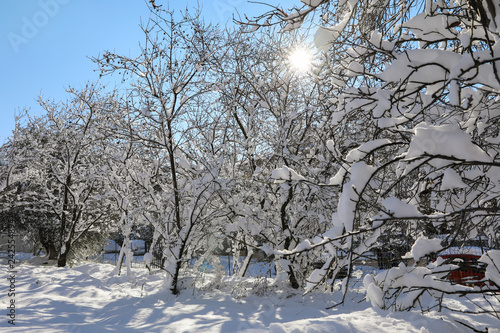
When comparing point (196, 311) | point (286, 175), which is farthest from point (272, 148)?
point (286, 175)

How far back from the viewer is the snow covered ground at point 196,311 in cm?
295

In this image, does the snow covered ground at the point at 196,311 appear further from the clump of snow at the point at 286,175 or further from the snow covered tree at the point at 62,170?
the snow covered tree at the point at 62,170

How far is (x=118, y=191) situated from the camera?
356 inches

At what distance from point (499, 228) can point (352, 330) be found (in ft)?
5.86

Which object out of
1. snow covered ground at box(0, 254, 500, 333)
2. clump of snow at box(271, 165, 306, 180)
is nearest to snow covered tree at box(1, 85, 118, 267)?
snow covered ground at box(0, 254, 500, 333)

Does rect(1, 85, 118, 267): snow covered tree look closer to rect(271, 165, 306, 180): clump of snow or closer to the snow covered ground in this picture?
the snow covered ground

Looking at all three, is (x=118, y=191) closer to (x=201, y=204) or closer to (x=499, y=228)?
(x=201, y=204)

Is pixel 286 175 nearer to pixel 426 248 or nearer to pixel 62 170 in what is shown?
pixel 426 248

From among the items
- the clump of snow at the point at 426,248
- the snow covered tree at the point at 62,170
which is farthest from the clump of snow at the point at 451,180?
the snow covered tree at the point at 62,170

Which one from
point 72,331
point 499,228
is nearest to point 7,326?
point 72,331

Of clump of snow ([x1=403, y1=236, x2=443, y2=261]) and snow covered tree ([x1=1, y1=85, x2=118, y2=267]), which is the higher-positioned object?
snow covered tree ([x1=1, y1=85, x2=118, y2=267])

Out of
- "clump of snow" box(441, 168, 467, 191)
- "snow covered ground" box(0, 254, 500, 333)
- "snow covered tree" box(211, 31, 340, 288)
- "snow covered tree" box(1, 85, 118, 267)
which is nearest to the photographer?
"clump of snow" box(441, 168, 467, 191)

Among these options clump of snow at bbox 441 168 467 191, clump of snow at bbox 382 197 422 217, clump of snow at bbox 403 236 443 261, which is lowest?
clump of snow at bbox 403 236 443 261

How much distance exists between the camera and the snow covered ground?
2953 millimetres
